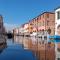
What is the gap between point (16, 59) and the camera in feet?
42.1

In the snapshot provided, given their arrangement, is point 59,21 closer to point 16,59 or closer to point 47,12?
point 47,12

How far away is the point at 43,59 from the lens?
12797 mm

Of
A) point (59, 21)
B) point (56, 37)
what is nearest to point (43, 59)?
point (56, 37)

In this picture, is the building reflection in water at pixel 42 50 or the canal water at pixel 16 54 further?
the building reflection in water at pixel 42 50

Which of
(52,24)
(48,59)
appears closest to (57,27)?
(52,24)

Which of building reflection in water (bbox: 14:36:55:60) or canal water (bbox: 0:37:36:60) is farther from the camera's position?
building reflection in water (bbox: 14:36:55:60)

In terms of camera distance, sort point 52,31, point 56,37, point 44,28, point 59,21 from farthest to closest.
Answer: point 44,28 → point 52,31 → point 59,21 → point 56,37

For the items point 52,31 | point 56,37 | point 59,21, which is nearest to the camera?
point 56,37

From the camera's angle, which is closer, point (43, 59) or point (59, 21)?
point (43, 59)

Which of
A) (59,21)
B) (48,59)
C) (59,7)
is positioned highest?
(59,7)

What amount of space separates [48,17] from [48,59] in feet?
208

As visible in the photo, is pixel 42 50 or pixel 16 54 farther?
pixel 42 50

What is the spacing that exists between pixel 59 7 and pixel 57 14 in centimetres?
196

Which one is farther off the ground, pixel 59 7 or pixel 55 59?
pixel 59 7
